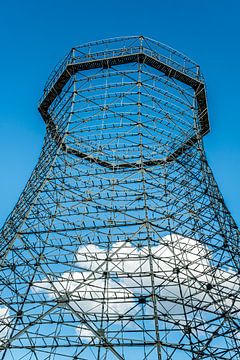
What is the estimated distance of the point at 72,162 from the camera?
83.4 ft

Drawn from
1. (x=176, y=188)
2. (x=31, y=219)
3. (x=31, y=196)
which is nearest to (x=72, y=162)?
(x=31, y=196)

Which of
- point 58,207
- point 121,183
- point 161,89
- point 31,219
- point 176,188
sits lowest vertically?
point 31,219

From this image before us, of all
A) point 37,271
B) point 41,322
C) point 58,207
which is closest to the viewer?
point 41,322

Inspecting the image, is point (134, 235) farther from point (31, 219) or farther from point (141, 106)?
point (141, 106)

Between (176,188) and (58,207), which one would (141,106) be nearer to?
(176,188)

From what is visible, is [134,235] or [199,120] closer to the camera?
[134,235]

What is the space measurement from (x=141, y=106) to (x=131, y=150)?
3.27m

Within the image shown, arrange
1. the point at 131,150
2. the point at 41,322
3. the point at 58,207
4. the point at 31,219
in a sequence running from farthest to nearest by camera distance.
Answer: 1. the point at 131,150
2. the point at 58,207
3. the point at 31,219
4. the point at 41,322

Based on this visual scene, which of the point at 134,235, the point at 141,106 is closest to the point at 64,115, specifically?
the point at 141,106

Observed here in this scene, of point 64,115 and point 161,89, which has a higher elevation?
point 161,89

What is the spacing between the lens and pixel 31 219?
21438 millimetres

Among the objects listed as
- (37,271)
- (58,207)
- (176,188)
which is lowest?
(37,271)

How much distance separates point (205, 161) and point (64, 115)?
9.99 meters

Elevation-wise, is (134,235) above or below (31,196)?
below
